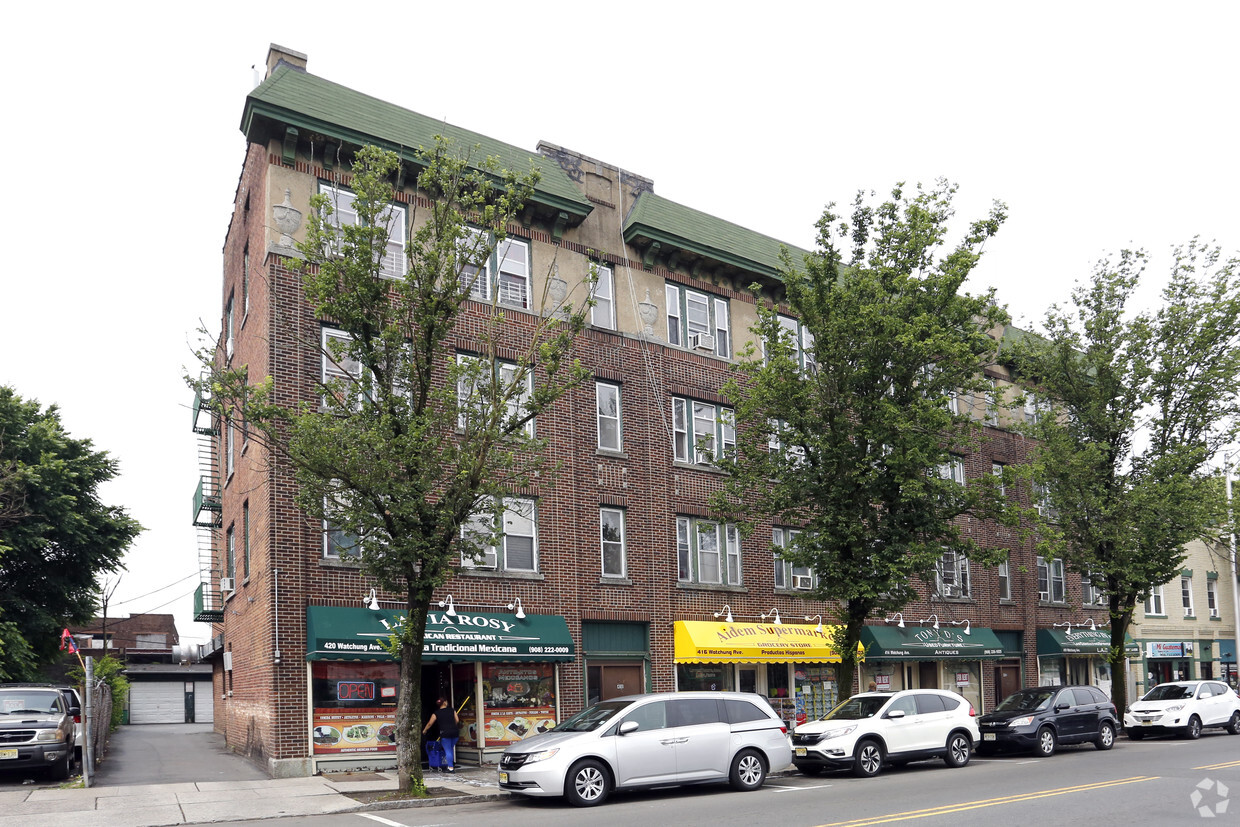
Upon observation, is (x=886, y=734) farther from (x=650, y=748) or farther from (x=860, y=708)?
(x=650, y=748)

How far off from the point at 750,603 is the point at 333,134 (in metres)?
14.7

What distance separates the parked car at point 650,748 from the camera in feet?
48.1

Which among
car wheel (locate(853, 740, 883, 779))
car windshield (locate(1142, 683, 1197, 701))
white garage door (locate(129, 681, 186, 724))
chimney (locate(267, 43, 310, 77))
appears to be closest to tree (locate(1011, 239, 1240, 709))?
car windshield (locate(1142, 683, 1197, 701))

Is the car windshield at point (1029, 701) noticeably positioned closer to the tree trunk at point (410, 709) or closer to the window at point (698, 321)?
the window at point (698, 321)

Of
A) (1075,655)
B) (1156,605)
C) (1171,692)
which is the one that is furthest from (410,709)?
(1156,605)

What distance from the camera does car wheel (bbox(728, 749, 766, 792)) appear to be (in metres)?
16.3

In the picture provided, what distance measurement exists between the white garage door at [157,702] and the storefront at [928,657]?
33.6m

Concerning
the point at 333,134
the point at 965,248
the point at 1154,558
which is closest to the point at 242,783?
the point at 333,134

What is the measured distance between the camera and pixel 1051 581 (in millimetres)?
35938

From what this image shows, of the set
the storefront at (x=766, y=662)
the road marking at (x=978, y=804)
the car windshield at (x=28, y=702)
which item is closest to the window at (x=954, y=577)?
the storefront at (x=766, y=662)

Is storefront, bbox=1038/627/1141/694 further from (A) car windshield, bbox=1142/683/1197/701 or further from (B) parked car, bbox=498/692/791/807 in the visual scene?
(B) parked car, bbox=498/692/791/807

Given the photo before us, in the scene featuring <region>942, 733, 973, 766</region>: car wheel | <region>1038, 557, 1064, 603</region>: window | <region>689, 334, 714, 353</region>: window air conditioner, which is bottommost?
<region>942, 733, 973, 766</region>: car wheel

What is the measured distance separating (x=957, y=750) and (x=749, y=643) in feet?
21.3

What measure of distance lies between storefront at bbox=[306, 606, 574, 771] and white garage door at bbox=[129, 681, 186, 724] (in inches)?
1250
